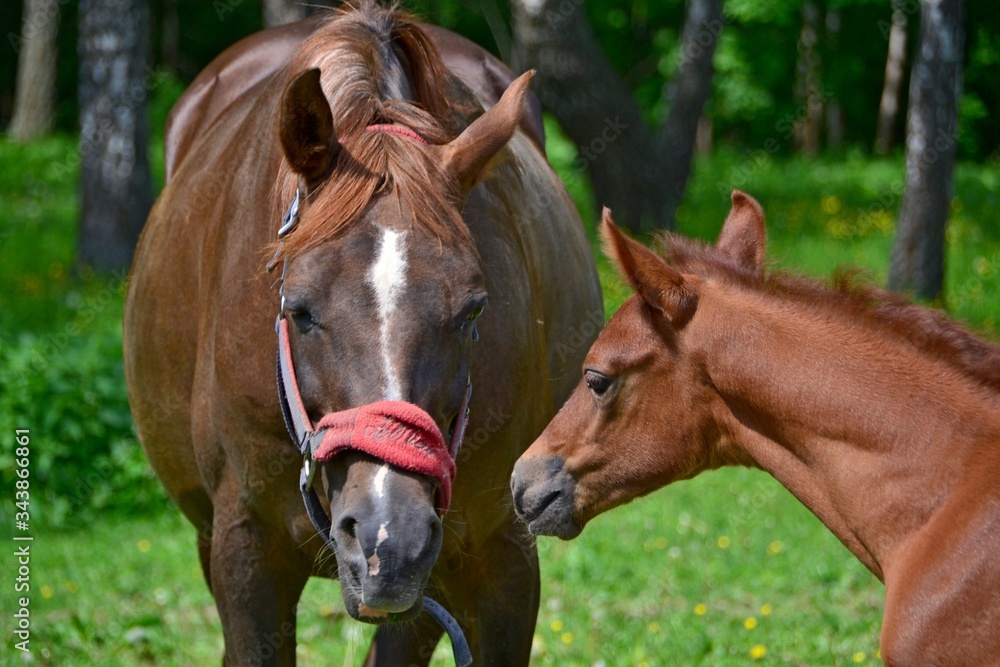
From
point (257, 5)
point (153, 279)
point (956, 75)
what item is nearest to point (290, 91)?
point (153, 279)

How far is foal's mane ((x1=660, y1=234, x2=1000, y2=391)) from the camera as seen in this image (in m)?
2.73

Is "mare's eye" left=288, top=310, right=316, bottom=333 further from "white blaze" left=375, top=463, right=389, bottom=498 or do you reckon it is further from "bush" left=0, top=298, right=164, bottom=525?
"bush" left=0, top=298, right=164, bottom=525

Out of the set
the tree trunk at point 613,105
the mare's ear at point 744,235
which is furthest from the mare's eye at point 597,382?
the tree trunk at point 613,105

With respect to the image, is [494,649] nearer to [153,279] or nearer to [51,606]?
[153,279]

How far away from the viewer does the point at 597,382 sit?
3.03 meters

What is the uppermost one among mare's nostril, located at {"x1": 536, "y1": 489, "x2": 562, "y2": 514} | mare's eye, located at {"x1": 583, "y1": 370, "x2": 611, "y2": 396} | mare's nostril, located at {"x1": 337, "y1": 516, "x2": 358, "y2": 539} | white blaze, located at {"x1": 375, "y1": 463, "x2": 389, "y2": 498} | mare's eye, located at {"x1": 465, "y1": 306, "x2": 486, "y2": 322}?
mare's eye, located at {"x1": 465, "y1": 306, "x2": 486, "y2": 322}

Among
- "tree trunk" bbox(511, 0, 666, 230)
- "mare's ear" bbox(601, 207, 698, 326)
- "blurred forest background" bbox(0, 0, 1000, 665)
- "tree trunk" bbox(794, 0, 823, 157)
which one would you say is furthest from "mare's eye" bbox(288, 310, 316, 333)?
"tree trunk" bbox(794, 0, 823, 157)

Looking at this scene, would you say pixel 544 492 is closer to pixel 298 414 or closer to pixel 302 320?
pixel 298 414

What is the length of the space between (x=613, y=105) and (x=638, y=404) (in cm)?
871

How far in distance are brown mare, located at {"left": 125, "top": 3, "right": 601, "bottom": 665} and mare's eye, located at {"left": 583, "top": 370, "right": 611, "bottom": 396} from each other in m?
0.29

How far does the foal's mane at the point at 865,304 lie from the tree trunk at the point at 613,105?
771 centimetres

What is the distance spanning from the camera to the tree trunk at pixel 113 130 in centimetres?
945

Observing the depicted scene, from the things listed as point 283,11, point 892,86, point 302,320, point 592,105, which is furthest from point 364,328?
point 892,86

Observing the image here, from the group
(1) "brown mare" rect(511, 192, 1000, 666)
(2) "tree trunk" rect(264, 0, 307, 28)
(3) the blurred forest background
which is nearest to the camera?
(1) "brown mare" rect(511, 192, 1000, 666)
